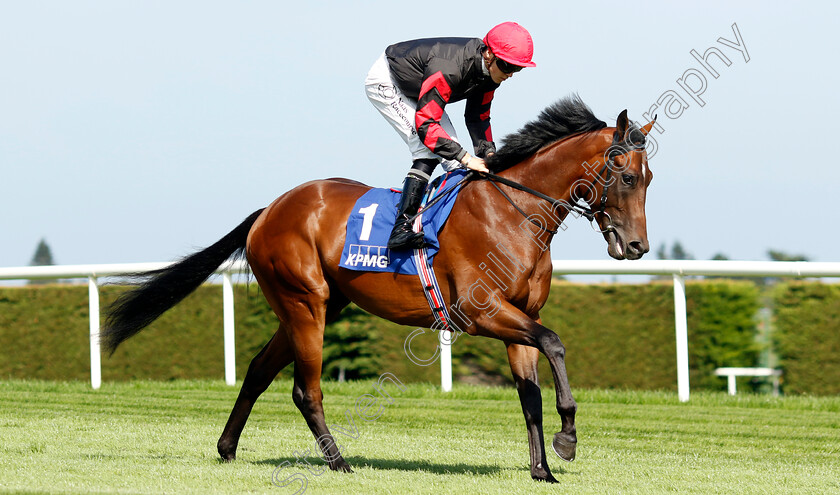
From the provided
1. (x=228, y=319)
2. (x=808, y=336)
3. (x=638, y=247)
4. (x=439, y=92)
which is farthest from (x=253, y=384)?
(x=808, y=336)

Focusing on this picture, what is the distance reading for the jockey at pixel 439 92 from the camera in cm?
465

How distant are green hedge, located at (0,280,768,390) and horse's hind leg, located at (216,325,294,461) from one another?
11.2ft

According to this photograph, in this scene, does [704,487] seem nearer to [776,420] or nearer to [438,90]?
[438,90]

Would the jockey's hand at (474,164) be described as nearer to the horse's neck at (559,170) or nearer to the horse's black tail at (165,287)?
the horse's neck at (559,170)

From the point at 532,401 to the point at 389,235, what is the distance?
1.08 m

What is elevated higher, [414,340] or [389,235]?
[389,235]

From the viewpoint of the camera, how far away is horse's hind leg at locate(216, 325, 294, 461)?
16.7ft

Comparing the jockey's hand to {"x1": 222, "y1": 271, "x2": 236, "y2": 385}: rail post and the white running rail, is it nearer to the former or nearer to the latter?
the white running rail

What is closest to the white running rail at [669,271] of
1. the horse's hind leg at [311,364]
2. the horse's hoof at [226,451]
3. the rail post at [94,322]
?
the rail post at [94,322]

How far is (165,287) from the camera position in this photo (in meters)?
5.64

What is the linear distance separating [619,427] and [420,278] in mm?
2375

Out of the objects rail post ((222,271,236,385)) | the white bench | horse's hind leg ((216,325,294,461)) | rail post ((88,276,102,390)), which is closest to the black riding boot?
horse's hind leg ((216,325,294,461))

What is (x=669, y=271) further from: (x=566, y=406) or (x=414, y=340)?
(x=566, y=406)

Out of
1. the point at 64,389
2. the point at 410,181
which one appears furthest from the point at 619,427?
the point at 64,389
